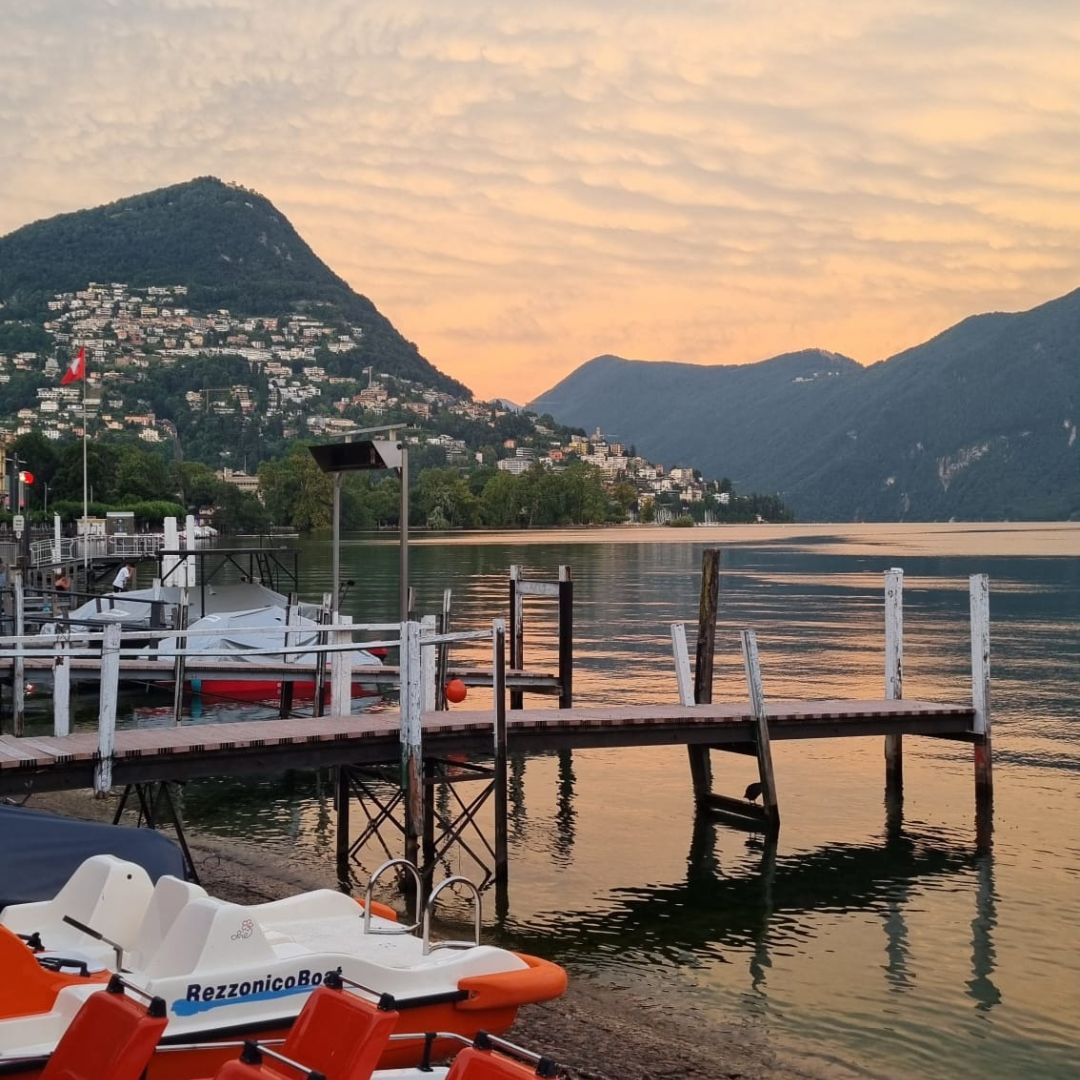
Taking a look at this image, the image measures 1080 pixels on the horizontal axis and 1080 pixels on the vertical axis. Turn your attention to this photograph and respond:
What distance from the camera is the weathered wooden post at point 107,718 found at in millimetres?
13883

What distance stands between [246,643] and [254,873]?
15450 millimetres

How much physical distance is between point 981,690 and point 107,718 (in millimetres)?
12059

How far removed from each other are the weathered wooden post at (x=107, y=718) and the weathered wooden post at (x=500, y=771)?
3.94 metres

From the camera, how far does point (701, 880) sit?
17078 mm

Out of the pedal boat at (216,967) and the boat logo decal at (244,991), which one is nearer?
the pedal boat at (216,967)

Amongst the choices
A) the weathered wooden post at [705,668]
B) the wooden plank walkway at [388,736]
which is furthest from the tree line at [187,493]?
the wooden plank walkway at [388,736]

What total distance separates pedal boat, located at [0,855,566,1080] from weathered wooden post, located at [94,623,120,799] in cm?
363

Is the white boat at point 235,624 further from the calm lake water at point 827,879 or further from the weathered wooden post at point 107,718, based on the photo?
the weathered wooden post at point 107,718

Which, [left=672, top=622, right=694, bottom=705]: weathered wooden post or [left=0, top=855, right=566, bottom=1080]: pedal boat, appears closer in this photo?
[left=0, top=855, right=566, bottom=1080]: pedal boat

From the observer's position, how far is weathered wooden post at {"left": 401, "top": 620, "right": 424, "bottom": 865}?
15.1m

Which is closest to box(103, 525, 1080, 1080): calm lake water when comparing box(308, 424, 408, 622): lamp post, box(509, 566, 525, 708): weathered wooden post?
box(509, 566, 525, 708): weathered wooden post

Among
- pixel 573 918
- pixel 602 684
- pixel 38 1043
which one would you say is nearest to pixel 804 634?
pixel 602 684

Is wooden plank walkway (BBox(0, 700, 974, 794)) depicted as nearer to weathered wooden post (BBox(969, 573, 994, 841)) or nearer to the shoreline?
weathered wooden post (BBox(969, 573, 994, 841))

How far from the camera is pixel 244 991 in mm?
9203
